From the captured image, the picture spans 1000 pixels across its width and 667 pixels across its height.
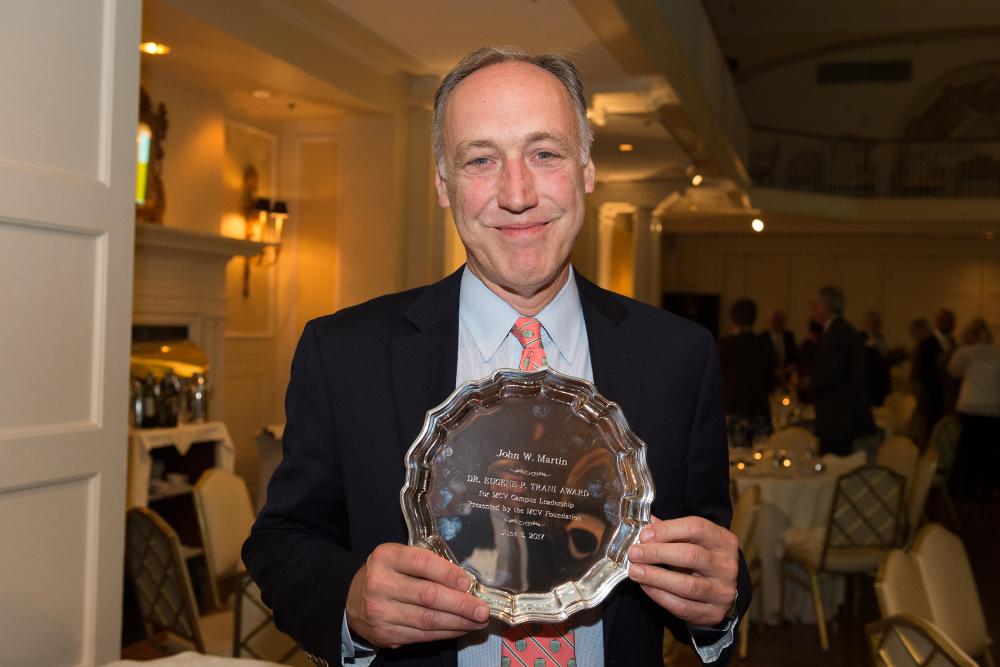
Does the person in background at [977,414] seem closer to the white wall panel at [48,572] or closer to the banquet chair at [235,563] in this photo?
the banquet chair at [235,563]

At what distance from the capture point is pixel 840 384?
6727 mm

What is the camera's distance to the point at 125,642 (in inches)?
202

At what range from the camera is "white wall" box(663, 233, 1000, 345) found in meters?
18.4

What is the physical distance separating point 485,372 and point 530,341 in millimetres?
99

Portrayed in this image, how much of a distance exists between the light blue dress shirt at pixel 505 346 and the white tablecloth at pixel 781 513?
434cm

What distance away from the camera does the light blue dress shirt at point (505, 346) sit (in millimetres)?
1370

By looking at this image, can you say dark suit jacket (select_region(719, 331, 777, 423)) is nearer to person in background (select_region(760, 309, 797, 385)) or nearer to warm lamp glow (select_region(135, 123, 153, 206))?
person in background (select_region(760, 309, 797, 385))

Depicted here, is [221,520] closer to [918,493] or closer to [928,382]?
[918,493]

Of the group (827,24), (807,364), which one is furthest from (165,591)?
(827,24)

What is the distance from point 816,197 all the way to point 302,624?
16366 mm

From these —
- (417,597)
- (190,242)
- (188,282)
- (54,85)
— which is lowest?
(417,597)

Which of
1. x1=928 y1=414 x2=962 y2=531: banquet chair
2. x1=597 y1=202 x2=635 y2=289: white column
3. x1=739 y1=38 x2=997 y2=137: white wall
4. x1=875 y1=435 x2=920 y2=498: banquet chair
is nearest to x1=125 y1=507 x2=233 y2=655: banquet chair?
x1=875 y1=435 x2=920 y2=498: banquet chair

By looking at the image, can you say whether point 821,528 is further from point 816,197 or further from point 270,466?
point 816,197

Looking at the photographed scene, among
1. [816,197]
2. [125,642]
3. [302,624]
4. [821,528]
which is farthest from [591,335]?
[816,197]
